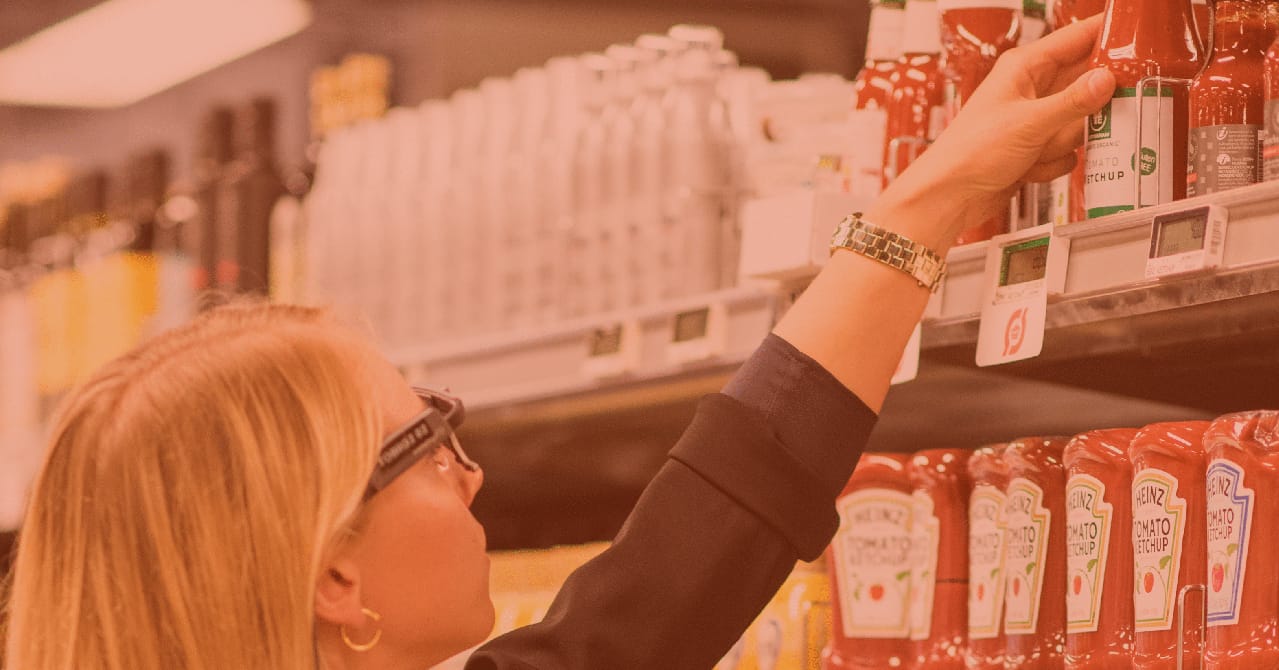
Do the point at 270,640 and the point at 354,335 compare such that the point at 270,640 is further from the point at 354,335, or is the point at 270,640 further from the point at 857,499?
the point at 857,499

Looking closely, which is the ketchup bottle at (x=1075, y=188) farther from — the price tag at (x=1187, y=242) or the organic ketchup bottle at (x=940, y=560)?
the organic ketchup bottle at (x=940, y=560)

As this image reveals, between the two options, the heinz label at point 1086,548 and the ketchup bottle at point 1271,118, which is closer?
the ketchup bottle at point 1271,118

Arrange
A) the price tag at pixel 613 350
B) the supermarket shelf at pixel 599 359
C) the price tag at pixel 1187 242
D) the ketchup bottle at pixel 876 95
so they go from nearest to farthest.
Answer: the price tag at pixel 1187 242 < the ketchup bottle at pixel 876 95 < the supermarket shelf at pixel 599 359 < the price tag at pixel 613 350

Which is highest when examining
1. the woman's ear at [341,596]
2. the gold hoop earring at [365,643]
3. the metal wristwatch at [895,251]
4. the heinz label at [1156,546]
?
the metal wristwatch at [895,251]

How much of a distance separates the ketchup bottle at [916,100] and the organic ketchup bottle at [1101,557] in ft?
0.98

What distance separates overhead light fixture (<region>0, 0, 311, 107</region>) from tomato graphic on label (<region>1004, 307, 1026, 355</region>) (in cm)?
302

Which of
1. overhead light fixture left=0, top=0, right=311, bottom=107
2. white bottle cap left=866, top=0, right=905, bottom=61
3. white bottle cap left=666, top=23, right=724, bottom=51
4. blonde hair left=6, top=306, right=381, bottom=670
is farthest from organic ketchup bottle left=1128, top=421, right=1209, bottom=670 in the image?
overhead light fixture left=0, top=0, right=311, bottom=107

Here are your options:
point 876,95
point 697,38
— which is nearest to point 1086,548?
point 876,95

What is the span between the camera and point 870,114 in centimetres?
154

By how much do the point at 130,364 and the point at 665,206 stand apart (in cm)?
87

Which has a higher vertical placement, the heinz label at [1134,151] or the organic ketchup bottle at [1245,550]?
the heinz label at [1134,151]

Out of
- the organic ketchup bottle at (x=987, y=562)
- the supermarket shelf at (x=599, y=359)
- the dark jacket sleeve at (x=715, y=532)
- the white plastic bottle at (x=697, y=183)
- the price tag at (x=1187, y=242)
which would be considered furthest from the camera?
the white plastic bottle at (x=697, y=183)

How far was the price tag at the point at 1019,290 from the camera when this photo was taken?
131cm

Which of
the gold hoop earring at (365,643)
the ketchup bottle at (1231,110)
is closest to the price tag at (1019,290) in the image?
the ketchup bottle at (1231,110)
